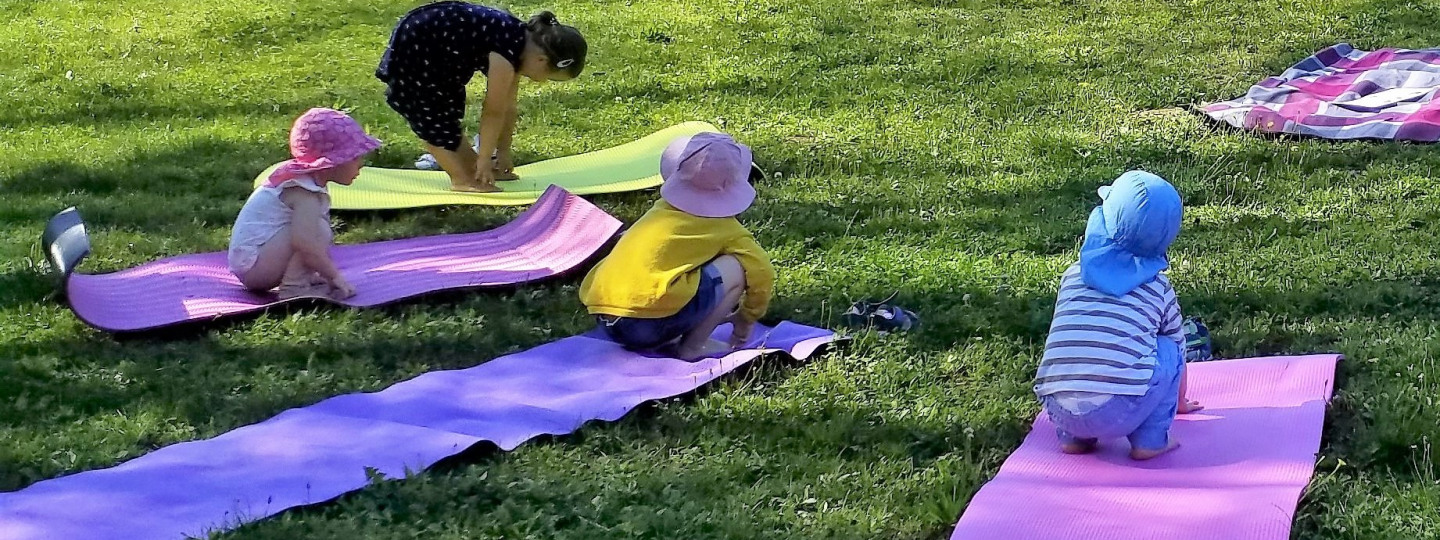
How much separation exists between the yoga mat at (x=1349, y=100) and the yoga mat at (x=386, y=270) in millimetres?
3647

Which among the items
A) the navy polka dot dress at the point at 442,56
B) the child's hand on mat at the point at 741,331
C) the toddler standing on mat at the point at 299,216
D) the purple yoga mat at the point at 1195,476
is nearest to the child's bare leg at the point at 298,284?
the toddler standing on mat at the point at 299,216

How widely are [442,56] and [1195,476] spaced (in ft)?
14.0

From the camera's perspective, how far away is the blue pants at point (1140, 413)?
11.2ft

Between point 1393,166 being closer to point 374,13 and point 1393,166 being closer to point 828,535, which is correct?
point 828,535

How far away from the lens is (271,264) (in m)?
4.90

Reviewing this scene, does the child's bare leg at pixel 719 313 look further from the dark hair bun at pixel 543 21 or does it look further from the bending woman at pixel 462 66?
the dark hair bun at pixel 543 21

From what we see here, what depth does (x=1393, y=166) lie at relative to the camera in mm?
6324

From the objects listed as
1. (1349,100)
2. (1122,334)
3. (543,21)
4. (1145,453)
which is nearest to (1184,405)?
(1145,453)

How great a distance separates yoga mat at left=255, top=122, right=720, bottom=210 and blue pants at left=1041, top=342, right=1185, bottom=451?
11.1 ft

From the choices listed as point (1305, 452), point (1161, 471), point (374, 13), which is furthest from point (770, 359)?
point (374, 13)

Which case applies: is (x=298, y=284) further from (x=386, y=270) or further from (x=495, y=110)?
(x=495, y=110)

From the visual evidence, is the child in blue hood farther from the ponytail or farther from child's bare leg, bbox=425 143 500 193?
child's bare leg, bbox=425 143 500 193

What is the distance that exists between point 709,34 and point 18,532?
26.1ft

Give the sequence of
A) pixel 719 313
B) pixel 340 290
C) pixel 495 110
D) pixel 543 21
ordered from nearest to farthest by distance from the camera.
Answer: pixel 719 313, pixel 340 290, pixel 543 21, pixel 495 110
